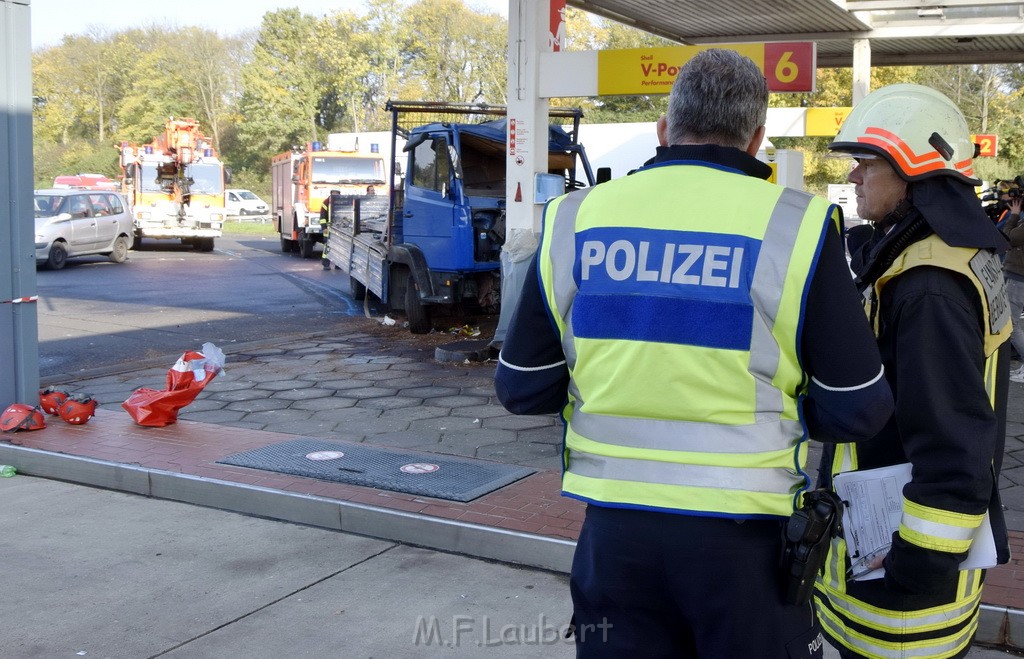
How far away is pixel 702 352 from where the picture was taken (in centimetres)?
185

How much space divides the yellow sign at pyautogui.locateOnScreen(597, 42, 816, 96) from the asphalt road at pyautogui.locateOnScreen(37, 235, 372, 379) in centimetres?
552

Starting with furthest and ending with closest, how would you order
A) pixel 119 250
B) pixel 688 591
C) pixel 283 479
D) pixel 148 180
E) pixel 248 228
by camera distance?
pixel 248 228
pixel 148 180
pixel 119 250
pixel 283 479
pixel 688 591

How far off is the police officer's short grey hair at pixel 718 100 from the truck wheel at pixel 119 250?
24.1 meters

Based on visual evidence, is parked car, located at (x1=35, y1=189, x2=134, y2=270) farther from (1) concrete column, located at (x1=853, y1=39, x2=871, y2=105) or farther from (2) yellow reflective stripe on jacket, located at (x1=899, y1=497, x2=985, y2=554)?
(2) yellow reflective stripe on jacket, located at (x1=899, y1=497, x2=985, y2=554)

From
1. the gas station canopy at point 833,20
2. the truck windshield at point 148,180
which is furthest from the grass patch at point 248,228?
the gas station canopy at point 833,20

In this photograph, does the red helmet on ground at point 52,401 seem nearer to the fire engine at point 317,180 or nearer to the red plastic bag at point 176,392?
the red plastic bag at point 176,392

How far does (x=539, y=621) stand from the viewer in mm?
4188

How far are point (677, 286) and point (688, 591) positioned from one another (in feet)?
1.80

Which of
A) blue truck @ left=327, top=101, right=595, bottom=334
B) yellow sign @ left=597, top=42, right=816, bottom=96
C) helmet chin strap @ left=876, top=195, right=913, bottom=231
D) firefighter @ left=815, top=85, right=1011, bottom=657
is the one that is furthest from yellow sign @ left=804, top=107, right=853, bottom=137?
helmet chin strap @ left=876, top=195, right=913, bottom=231

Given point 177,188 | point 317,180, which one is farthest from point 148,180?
point 317,180

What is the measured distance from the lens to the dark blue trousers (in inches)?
72.3

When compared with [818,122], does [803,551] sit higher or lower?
lower

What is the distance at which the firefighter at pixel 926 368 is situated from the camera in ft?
6.48

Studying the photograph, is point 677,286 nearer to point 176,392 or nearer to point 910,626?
point 910,626
